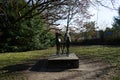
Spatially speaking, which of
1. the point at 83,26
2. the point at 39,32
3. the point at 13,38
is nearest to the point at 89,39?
the point at 83,26

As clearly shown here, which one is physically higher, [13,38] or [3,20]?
[3,20]

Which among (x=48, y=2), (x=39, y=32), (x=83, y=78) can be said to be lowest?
(x=83, y=78)

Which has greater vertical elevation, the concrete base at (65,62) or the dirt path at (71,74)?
the concrete base at (65,62)

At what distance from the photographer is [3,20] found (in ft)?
94.2

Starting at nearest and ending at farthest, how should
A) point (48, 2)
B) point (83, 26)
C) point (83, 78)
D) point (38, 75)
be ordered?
point (83, 78), point (38, 75), point (48, 2), point (83, 26)

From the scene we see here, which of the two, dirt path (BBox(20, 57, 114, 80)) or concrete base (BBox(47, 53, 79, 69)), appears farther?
concrete base (BBox(47, 53, 79, 69))

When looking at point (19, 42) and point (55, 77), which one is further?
point (19, 42)

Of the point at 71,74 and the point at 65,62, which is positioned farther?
the point at 65,62

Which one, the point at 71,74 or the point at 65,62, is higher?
the point at 65,62

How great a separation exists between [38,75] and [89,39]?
33096 mm

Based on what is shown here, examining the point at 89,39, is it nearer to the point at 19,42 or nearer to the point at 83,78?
the point at 19,42

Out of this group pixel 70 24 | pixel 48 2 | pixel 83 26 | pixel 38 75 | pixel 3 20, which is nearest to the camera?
pixel 38 75

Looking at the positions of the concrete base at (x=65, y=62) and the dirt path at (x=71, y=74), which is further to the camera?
the concrete base at (x=65, y=62)

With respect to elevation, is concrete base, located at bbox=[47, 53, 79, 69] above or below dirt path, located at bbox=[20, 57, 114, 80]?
above
